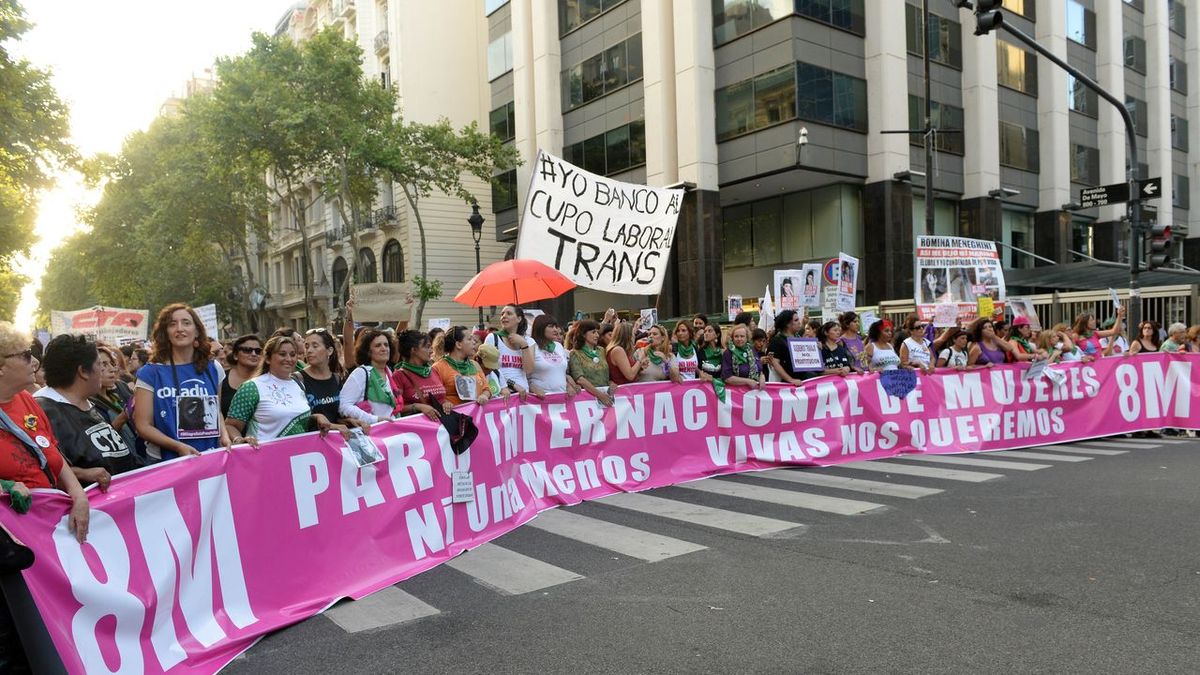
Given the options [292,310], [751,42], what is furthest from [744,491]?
[292,310]

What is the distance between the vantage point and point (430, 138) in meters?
29.5

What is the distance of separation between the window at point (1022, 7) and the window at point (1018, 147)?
174 inches

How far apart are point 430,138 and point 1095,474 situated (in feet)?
83.6

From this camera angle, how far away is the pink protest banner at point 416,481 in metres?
3.74

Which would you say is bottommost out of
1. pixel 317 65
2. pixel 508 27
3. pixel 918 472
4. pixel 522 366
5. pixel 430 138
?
pixel 918 472

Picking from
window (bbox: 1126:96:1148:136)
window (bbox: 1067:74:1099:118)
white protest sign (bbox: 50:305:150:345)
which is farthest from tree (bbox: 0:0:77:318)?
window (bbox: 1126:96:1148:136)

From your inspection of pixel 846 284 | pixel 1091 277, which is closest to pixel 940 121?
pixel 1091 277

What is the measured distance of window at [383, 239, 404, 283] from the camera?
38875 millimetres

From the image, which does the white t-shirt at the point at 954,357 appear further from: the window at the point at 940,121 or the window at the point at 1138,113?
the window at the point at 1138,113

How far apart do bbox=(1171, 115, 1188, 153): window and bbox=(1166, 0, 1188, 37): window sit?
430 centimetres

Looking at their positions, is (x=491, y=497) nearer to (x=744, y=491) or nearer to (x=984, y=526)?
(x=744, y=491)

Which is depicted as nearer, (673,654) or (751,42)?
(673,654)

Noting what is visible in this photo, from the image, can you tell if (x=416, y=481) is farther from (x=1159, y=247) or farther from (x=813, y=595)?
(x=1159, y=247)

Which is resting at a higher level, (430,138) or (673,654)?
(430,138)
